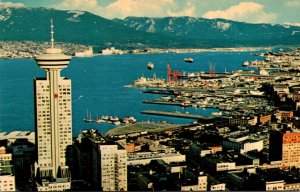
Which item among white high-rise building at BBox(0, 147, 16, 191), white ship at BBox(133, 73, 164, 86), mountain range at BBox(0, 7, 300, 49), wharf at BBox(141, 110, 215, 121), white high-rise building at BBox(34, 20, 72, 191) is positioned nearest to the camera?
white high-rise building at BBox(0, 147, 16, 191)

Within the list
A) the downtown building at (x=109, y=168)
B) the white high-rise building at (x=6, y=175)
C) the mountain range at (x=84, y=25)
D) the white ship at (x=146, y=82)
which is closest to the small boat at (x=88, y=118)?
the mountain range at (x=84, y=25)

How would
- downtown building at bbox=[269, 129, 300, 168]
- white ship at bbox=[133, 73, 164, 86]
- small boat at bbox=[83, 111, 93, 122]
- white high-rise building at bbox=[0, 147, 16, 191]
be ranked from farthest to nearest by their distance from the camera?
1. white ship at bbox=[133, 73, 164, 86]
2. small boat at bbox=[83, 111, 93, 122]
3. downtown building at bbox=[269, 129, 300, 168]
4. white high-rise building at bbox=[0, 147, 16, 191]

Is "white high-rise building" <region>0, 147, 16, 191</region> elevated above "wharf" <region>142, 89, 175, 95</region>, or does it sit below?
above

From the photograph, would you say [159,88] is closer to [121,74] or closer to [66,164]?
[121,74]

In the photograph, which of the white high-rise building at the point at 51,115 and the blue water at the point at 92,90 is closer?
the white high-rise building at the point at 51,115

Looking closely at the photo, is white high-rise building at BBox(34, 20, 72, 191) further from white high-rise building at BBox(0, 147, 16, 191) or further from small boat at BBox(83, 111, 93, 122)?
small boat at BBox(83, 111, 93, 122)

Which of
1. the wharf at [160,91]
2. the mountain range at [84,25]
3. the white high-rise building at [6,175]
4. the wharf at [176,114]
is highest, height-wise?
the mountain range at [84,25]

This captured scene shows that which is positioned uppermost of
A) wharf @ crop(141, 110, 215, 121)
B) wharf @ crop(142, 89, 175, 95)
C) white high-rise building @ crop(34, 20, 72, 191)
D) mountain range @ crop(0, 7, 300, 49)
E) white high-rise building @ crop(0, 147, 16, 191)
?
mountain range @ crop(0, 7, 300, 49)

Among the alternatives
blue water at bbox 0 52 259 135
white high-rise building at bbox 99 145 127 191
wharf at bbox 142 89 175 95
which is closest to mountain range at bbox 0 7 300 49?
blue water at bbox 0 52 259 135

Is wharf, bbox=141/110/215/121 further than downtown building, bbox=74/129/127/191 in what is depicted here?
Yes

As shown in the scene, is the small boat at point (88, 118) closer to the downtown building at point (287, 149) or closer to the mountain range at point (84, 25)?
the mountain range at point (84, 25)
